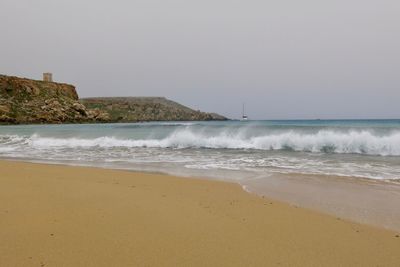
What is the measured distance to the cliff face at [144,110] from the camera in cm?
8351

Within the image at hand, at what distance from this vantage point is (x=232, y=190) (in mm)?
5457

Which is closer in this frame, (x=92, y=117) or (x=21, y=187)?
(x=21, y=187)

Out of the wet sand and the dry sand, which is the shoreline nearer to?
the wet sand

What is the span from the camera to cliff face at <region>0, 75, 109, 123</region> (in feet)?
175

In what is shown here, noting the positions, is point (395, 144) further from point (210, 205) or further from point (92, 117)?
point (92, 117)

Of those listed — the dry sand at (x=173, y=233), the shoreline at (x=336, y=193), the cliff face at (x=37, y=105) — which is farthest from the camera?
the cliff face at (x=37, y=105)

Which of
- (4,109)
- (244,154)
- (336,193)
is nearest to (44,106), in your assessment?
(4,109)

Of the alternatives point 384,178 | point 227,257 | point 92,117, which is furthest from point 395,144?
point 92,117

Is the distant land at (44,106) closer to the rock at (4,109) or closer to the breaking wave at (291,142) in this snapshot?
the rock at (4,109)

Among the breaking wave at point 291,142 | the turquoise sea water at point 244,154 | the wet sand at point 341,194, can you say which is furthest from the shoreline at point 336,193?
the breaking wave at point 291,142

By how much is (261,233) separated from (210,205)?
1.25m

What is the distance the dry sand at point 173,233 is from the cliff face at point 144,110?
2774 inches

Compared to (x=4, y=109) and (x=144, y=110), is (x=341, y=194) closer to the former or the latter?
(x=4, y=109)

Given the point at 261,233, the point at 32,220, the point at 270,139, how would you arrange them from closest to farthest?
the point at 261,233 < the point at 32,220 < the point at 270,139
